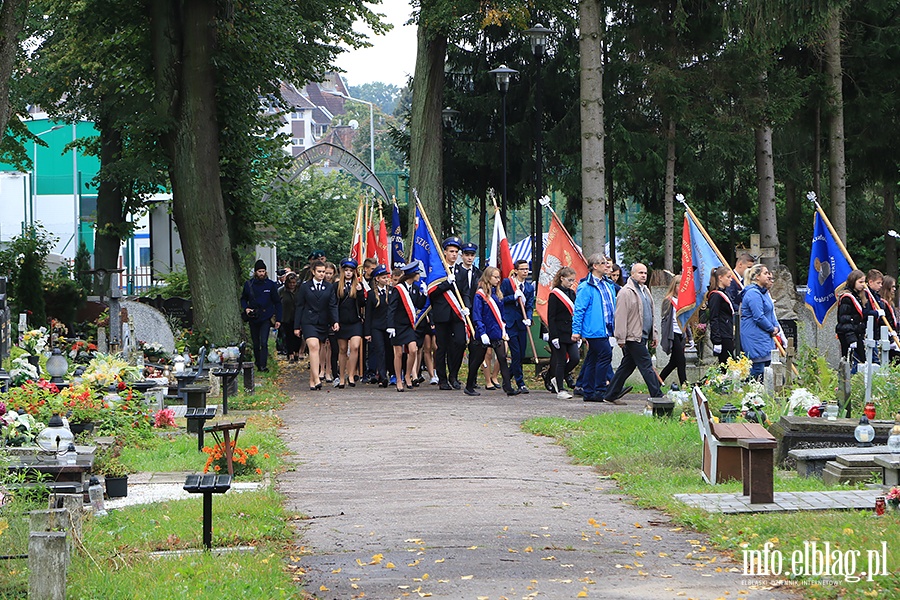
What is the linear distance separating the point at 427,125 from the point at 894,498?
2026 centimetres

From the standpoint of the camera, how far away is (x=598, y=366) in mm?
17641

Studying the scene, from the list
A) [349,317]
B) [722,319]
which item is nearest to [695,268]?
[722,319]

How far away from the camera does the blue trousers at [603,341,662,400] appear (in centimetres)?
1633

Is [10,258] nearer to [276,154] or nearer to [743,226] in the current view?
[276,154]

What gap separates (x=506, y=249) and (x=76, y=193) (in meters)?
33.3

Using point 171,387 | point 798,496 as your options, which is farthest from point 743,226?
point 798,496

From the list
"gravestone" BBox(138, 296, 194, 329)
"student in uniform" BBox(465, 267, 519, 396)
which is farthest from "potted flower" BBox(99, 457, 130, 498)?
"gravestone" BBox(138, 296, 194, 329)

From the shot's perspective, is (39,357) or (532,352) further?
(532,352)

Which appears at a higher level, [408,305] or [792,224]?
[792,224]

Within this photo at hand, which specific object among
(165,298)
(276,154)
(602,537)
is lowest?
(602,537)

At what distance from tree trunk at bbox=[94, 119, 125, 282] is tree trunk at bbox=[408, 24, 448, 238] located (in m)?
9.12

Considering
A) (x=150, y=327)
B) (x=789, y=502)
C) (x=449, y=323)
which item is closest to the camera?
(x=789, y=502)

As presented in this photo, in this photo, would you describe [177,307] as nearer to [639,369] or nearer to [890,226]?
[639,369]

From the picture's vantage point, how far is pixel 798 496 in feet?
32.1
